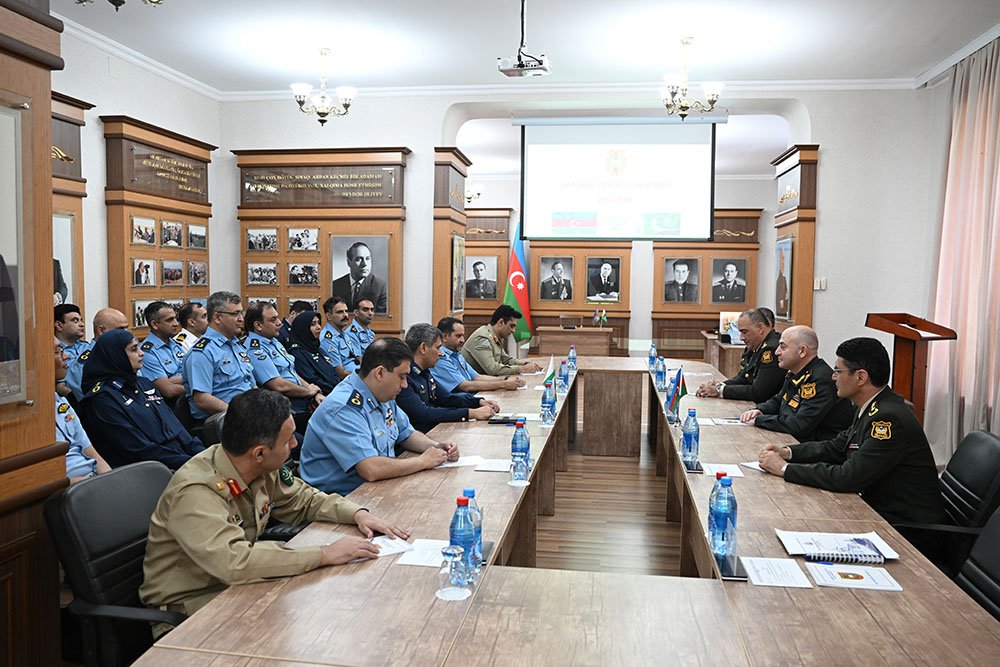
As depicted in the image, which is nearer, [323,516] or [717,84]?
[323,516]

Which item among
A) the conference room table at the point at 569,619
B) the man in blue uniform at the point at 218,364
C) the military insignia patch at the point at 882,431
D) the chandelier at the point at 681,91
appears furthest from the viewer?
the chandelier at the point at 681,91

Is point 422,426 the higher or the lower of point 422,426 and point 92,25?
the lower

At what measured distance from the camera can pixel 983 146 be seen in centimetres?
671

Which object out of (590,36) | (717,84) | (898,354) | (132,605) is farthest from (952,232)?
(132,605)

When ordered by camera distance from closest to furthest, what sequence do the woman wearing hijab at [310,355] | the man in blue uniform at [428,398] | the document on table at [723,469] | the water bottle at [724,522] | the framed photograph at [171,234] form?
the water bottle at [724,522], the document on table at [723,469], the man in blue uniform at [428,398], the woman wearing hijab at [310,355], the framed photograph at [171,234]

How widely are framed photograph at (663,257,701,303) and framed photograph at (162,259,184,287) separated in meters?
9.10

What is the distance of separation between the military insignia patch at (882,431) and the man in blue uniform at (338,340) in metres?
4.94

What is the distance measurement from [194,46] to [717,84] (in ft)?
15.5

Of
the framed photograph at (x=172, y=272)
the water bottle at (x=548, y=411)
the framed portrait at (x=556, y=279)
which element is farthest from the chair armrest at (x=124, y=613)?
the framed portrait at (x=556, y=279)

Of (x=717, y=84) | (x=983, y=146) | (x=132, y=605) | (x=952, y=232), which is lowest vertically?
(x=132, y=605)

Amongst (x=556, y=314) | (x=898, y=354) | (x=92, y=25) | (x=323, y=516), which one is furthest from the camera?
(x=556, y=314)

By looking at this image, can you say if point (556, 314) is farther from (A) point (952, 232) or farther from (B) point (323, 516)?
(B) point (323, 516)

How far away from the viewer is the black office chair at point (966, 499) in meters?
2.95

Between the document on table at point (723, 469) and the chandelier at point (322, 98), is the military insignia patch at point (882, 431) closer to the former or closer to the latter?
the document on table at point (723, 469)
